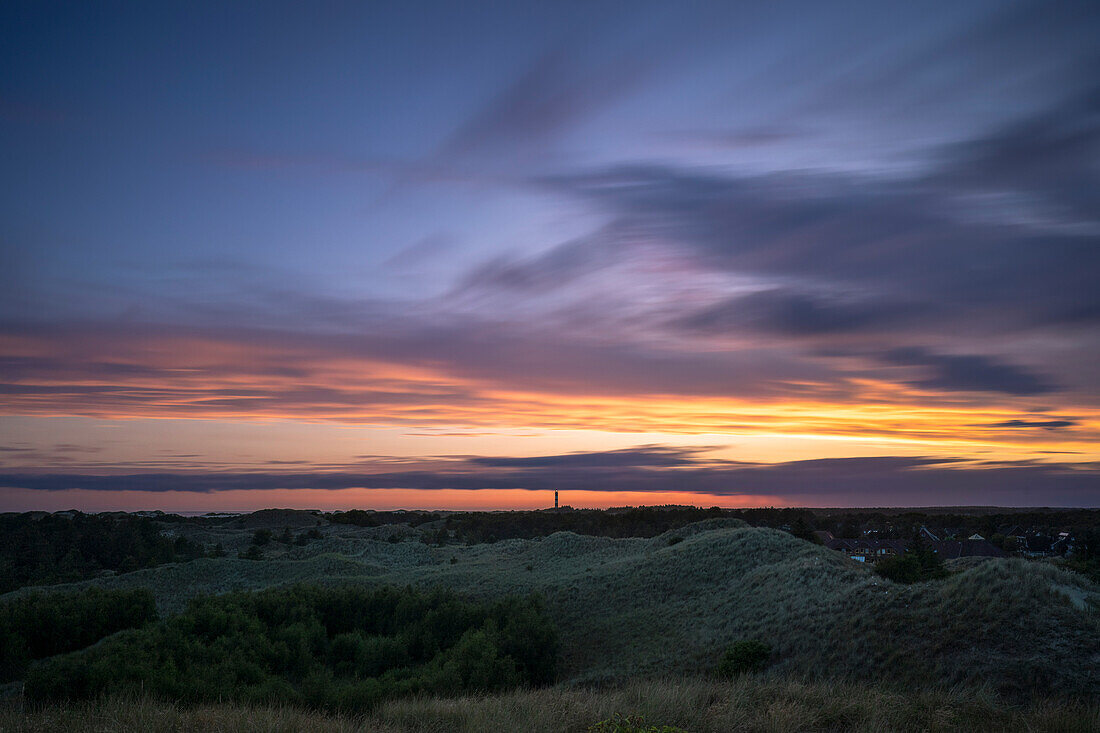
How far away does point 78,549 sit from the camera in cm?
5434

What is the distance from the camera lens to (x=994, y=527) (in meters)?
64.0

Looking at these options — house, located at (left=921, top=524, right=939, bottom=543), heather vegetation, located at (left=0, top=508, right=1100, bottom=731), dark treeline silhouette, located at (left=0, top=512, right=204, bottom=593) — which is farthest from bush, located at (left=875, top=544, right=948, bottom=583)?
dark treeline silhouette, located at (left=0, top=512, right=204, bottom=593)

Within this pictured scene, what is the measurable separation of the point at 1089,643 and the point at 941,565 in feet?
51.4

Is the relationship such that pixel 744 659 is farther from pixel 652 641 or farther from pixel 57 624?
pixel 57 624

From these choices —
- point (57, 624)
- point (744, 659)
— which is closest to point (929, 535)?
point (744, 659)

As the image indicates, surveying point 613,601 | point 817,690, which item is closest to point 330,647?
point 613,601

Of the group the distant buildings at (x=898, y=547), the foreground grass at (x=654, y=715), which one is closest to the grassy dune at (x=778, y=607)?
the foreground grass at (x=654, y=715)

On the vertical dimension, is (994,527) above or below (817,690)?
below

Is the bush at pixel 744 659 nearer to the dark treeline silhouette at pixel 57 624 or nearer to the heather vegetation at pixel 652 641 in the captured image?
the heather vegetation at pixel 652 641

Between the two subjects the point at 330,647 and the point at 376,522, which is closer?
the point at 330,647

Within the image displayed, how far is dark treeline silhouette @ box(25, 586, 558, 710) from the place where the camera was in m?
13.7

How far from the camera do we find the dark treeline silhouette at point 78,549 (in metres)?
47.1

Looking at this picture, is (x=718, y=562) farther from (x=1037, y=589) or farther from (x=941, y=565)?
(x=1037, y=589)

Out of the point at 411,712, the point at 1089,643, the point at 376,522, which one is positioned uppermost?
the point at 411,712
